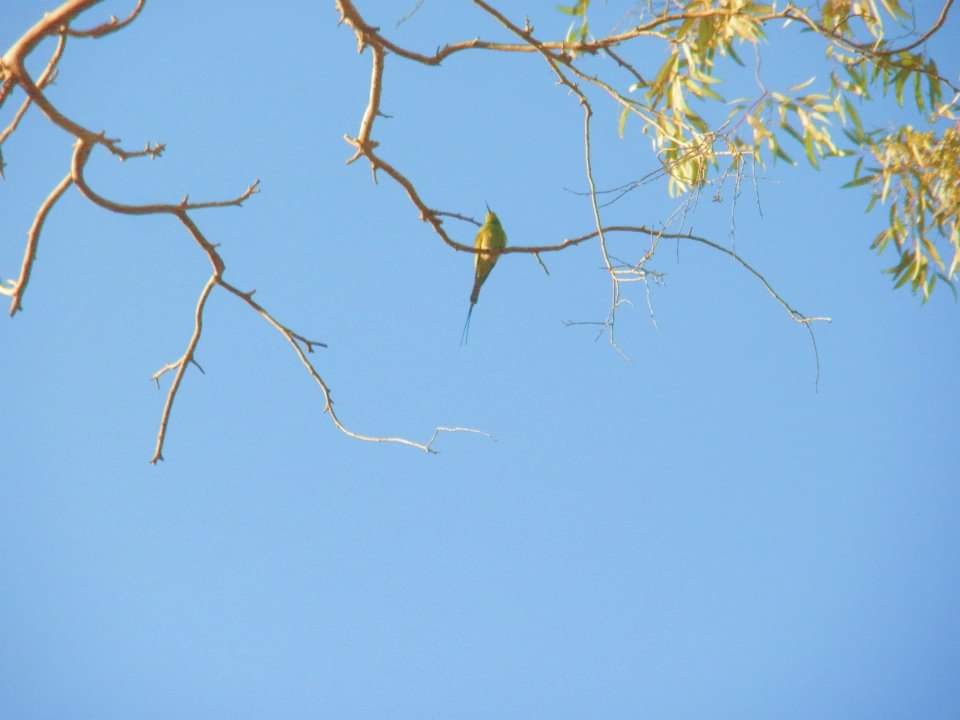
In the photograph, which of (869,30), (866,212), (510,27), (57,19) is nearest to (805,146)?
(869,30)

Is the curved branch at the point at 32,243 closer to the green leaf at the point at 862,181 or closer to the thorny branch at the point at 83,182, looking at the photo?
the thorny branch at the point at 83,182

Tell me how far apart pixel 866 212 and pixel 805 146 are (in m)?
0.73

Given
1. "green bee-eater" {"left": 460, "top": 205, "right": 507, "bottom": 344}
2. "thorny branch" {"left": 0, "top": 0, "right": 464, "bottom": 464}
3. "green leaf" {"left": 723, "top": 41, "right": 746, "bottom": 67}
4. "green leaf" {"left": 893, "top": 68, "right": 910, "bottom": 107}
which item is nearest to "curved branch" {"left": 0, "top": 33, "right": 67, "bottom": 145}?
"thorny branch" {"left": 0, "top": 0, "right": 464, "bottom": 464}

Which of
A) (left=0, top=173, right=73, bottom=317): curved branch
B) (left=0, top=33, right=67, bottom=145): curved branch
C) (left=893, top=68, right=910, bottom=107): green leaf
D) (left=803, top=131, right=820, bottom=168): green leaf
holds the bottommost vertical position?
(left=0, top=173, right=73, bottom=317): curved branch

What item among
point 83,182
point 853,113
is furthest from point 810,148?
point 83,182

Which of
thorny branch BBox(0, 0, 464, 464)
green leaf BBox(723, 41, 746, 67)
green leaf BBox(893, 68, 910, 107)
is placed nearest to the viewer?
thorny branch BBox(0, 0, 464, 464)

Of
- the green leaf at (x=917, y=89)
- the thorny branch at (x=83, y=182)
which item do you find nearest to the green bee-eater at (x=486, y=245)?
the thorny branch at (x=83, y=182)

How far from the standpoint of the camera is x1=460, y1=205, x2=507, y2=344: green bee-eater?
2.00 m

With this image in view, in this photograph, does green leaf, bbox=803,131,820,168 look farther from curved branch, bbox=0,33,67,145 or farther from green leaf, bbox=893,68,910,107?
curved branch, bbox=0,33,67,145

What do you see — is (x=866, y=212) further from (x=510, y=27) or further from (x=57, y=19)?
(x=57, y=19)

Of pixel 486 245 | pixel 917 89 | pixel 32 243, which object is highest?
pixel 917 89

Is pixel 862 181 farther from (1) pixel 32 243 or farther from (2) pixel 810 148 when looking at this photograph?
(1) pixel 32 243

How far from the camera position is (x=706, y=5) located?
6.78 ft

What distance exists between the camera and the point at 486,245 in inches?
82.5
